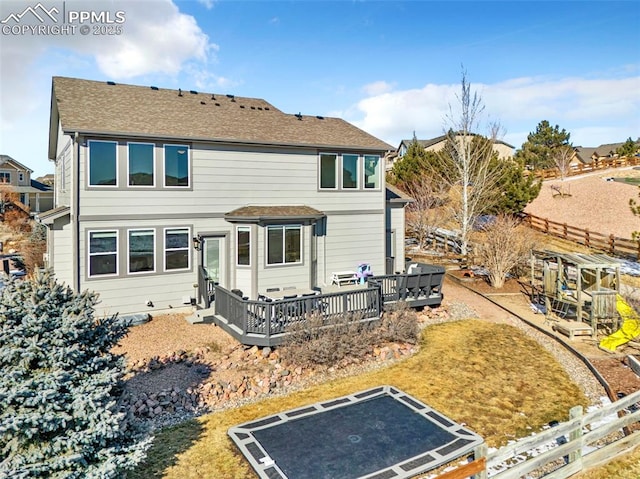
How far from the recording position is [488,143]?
2427 cm

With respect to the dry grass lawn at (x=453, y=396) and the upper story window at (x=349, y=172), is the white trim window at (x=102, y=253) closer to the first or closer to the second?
the dry grass lawn at (x=453, y=396)

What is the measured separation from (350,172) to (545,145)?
149ft

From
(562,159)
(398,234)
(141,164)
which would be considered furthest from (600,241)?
(141,164)

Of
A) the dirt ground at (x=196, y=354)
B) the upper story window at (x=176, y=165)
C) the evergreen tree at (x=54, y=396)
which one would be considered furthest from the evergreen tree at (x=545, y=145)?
the evergreen tree at (x=54, y=396)

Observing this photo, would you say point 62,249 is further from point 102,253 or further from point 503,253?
point 503,253

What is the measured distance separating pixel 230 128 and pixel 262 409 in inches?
380

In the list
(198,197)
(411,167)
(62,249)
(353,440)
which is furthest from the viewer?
(411,167)

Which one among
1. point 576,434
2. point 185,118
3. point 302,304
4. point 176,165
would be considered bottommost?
point 576,434

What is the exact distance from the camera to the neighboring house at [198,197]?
11523 mm

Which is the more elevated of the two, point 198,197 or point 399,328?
point 198,197

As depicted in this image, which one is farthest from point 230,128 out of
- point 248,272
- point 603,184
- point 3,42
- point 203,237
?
point 603,184

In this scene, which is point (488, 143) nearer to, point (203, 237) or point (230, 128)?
point (230, 128)

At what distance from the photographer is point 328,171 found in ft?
49.8

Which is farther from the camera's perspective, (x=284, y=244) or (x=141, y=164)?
(x=284, y=244)
